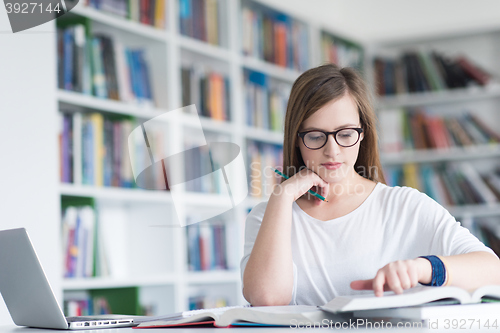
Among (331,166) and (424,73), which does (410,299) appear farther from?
(424,73)

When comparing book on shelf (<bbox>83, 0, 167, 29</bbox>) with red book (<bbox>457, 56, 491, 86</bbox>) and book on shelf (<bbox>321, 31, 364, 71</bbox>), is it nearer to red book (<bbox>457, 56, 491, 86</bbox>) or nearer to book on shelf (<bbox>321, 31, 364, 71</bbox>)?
book on shelf (<bbox>321, 31, 364, 71</bbox>)

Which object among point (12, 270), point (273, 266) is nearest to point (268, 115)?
point (273, 266)

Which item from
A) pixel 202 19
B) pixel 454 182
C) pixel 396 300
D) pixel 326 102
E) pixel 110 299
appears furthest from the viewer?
pixel 454 182

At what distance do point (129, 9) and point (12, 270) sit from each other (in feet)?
5.91

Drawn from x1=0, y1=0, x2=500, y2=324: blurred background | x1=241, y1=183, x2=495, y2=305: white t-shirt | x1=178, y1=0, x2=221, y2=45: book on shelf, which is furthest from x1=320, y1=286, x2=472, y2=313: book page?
x1=178, y1=0, x2=221, y2=45: book on shelf

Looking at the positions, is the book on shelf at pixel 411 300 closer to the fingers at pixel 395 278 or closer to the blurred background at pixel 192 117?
the fingers at pixel 395 278

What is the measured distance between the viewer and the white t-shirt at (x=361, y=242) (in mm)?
1303

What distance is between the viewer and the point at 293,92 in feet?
4.55

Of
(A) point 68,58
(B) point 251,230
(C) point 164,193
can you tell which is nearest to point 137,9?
(A) point 68,58

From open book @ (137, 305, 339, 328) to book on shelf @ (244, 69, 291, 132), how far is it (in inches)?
90.3

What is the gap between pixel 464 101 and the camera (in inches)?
148

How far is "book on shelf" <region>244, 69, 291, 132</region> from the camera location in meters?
3.16

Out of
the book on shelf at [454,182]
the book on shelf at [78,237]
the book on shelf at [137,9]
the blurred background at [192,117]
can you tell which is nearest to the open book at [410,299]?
the blurred background at [192,117]

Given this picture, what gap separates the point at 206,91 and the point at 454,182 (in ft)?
5.62
